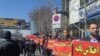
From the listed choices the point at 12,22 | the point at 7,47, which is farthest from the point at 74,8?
the point at 12,22

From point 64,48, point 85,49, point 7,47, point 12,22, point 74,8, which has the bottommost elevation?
point 12,22

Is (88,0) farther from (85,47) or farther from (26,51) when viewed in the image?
(85,47)

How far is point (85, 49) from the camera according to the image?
439 inches

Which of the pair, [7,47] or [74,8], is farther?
[74,8]

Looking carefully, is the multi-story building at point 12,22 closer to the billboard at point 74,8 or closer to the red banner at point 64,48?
the billboard at point 74,8

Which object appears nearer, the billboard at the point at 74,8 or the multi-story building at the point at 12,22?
the billboard at the point at 74,8

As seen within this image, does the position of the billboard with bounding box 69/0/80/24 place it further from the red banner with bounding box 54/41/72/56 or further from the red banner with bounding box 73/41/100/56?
the red banner with bounding box 73/41/100/56

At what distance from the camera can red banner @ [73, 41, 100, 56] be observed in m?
10.3

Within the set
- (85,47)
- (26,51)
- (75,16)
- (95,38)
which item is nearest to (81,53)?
(85,47)

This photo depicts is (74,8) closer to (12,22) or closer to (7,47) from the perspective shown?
(7,47)

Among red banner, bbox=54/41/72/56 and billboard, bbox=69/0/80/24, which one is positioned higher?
billboard, bbox=69/0/80/24

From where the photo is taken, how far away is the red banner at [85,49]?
10.3m

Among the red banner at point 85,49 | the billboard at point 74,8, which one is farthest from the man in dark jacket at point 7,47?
the billboard at point 74,8

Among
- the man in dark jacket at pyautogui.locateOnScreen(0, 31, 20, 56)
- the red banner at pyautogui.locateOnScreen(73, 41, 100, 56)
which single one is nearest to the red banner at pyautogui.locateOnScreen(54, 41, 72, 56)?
the red banner at pyautogui.locateOnScreen(73, 41, 100, 56)
